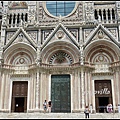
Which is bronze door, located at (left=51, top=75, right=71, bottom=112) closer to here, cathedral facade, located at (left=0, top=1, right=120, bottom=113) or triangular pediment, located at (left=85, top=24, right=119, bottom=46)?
cathedral facade, located at (left=0, top=1, right=120, bottom=113)

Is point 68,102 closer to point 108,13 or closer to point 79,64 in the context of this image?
point 79,64

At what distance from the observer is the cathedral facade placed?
19938 mm

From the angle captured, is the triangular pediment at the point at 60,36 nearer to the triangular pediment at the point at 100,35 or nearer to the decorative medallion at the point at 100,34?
the triangular pediment at the point at 100,35

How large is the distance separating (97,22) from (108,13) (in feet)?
7.32

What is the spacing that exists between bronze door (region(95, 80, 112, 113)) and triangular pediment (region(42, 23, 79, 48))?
479 centimetres

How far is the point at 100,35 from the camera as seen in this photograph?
20891mm

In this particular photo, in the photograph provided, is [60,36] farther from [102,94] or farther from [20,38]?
[102,94]

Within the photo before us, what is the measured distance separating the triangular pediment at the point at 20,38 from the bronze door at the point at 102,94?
26.4 ft

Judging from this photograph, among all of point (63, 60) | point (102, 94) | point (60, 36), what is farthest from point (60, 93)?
point (60, 36)

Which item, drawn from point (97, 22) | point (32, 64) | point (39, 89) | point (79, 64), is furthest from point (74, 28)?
point (39, 89)

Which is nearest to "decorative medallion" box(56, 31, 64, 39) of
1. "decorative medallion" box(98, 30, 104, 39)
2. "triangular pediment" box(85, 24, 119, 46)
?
"triangular pediment" box(85, 24, 119, 46)

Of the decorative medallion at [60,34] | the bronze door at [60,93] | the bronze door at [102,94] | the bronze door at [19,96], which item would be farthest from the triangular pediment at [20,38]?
the bronze door at [102,94]

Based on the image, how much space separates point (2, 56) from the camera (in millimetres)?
20953

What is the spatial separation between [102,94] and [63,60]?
17.1ft
